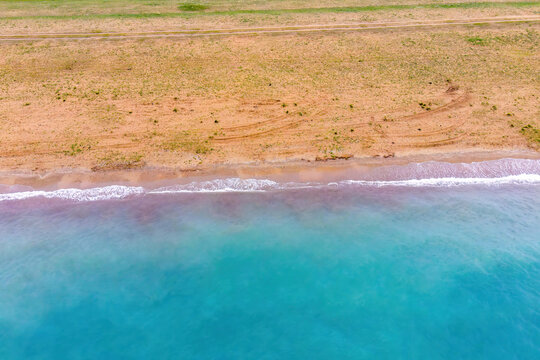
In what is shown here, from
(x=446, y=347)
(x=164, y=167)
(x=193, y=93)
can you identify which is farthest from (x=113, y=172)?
(x=446, y=347)

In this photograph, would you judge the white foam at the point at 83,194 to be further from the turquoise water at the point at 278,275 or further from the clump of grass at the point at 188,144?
the clump of grass at the point at 188,144

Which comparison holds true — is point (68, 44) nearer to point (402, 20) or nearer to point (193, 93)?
point (193, 93)

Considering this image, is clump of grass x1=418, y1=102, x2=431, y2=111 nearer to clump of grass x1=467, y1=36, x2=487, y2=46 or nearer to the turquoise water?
the turquoise water

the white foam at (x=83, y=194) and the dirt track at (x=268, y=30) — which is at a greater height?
the dirt track at (x=268, y=30)

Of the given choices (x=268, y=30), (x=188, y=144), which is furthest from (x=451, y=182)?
(x=268, y=30)

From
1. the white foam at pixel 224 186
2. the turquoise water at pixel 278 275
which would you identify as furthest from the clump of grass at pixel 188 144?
the turquoise water at pixel 278 275

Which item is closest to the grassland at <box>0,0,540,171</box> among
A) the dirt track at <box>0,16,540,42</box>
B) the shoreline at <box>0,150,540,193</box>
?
the shoreline at <box>0,150,540,193</box>

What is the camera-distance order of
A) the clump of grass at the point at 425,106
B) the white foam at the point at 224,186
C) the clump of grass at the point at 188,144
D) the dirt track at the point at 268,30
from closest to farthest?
the white foam at the point at 224,186, the clump of grass at the point at 188,144, the clump of grass at the point at 425,106, the dirt track at the point at 268,30
